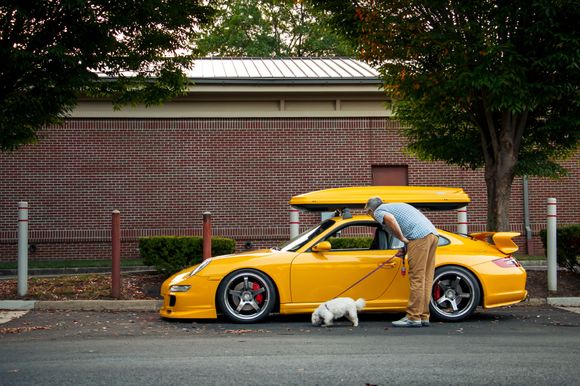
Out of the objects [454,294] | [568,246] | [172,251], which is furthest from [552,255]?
[172,251]

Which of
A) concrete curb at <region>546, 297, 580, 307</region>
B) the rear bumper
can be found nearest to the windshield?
the rear bumper

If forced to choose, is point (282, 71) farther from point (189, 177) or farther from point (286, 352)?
point (286, 352)

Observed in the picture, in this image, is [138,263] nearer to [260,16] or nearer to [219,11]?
[219,11]

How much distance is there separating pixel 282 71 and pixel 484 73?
11.7m

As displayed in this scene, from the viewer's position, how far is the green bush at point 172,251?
13.7 meters

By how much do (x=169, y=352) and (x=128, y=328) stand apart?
242 centimetres

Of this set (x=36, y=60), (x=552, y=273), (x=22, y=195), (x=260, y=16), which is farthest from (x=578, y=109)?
(x=260, y=16)

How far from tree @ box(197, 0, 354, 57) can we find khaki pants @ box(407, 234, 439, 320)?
33.5m

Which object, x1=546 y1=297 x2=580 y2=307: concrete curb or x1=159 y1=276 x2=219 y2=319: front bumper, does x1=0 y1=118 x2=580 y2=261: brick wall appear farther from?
x1=159 y1=276 x2=219 y2=319: front bumper

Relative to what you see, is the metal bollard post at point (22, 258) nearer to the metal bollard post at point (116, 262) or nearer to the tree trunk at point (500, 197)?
the metal bollard post at point (116, 262)

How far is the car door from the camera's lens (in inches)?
393

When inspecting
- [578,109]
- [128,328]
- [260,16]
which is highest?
[260,16]

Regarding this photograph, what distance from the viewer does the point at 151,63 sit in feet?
47.3

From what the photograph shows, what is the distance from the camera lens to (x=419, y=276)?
945 centimetres
